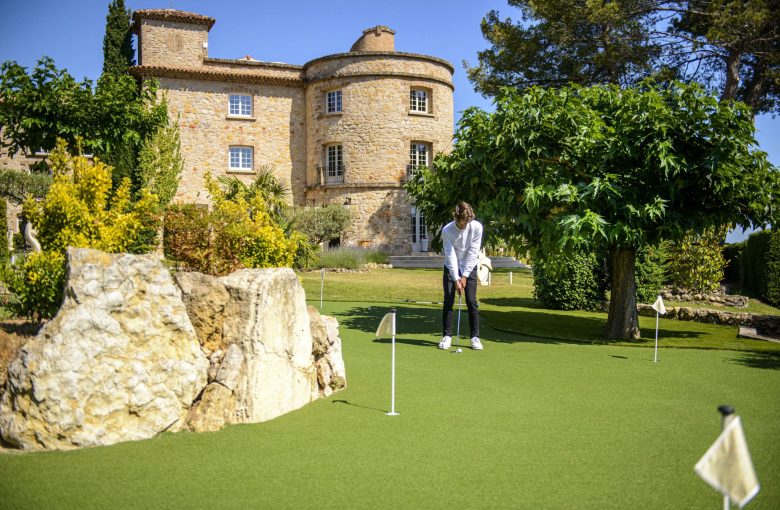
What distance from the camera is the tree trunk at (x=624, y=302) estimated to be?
11016 millimetres

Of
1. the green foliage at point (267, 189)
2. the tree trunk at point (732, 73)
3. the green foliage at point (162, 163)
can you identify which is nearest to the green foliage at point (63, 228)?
the green foliage at point (267, 189)

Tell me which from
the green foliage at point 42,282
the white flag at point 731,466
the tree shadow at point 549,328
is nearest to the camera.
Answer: the white flag at point 731,466

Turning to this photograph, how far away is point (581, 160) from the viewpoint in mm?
10203

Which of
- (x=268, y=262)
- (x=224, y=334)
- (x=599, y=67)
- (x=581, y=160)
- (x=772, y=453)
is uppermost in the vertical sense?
(x=599, y=67)

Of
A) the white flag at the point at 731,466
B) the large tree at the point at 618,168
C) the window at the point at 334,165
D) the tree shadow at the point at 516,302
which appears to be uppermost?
the window at the point at 334,165

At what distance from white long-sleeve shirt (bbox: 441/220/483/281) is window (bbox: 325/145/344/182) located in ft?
83.9

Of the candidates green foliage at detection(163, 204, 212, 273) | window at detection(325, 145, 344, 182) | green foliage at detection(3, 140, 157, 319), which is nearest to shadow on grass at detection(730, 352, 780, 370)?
green foliage at detection(163, 204, 212, 273)

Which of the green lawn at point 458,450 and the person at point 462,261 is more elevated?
the person at point 462,261

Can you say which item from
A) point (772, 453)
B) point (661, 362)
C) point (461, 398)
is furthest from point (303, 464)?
point (661, 362)

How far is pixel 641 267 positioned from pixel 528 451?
1287cm

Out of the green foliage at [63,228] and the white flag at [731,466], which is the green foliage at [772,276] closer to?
the green foliage at [63,228]

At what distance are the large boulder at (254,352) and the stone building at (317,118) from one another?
27.3 m

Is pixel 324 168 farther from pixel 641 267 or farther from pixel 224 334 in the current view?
pixel 224 334

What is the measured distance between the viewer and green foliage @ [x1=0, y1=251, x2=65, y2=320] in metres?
6.35
